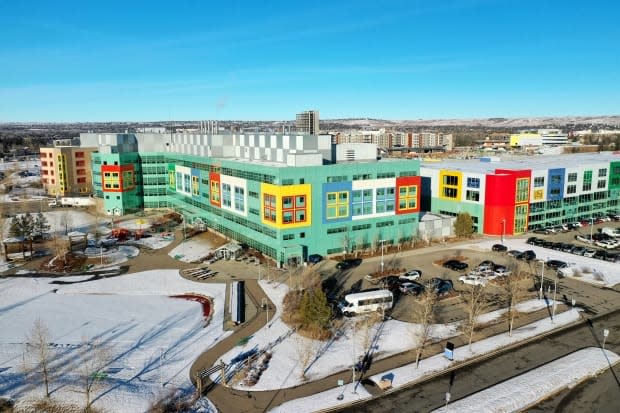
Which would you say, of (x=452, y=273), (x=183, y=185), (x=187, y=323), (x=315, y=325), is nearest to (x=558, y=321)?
(x=452, y=273)

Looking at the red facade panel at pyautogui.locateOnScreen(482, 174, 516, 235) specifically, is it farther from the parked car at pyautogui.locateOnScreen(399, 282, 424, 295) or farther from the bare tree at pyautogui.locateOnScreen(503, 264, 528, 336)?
the parked car at pyautogui.locateOnScreen(399, 282, 424, 295)

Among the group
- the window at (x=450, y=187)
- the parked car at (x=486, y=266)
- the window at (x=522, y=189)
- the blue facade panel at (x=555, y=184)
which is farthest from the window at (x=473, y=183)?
the parked car at (x=486, y=266)

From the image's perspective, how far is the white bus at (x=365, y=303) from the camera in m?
33.5

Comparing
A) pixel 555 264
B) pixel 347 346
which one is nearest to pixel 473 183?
pixel 555 264

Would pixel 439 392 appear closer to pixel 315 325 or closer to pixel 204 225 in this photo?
pixel 315 325

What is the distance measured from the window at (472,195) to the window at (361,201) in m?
16.2

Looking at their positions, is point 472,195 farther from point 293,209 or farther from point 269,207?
point 269,207

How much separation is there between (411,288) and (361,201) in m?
13.9

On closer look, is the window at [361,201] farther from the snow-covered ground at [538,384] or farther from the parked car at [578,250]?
the snow-covered ground at [538,384]

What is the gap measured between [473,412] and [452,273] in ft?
73.9

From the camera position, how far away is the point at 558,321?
32.7 metres

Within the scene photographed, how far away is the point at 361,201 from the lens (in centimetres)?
4994

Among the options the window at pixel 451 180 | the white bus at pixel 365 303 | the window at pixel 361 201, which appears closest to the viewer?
the white bus at pixel 365 303

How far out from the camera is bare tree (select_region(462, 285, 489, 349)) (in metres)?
28.7
